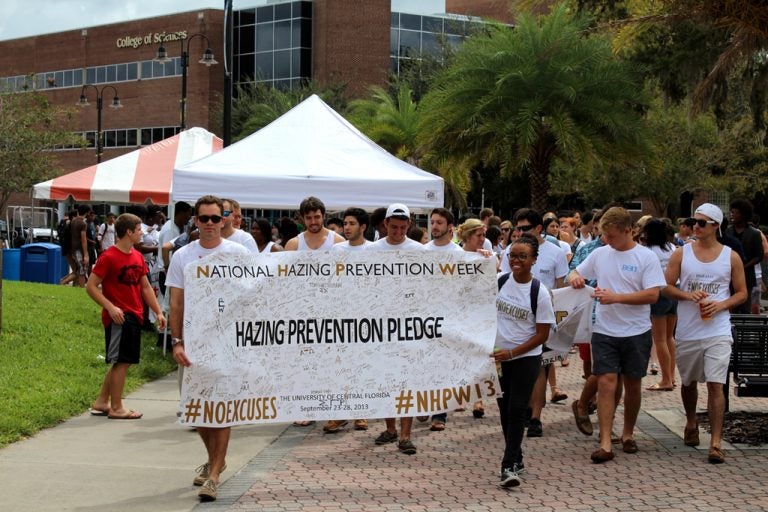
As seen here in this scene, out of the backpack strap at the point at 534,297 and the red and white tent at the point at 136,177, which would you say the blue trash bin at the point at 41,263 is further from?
the backpack strap at the point at 534,297

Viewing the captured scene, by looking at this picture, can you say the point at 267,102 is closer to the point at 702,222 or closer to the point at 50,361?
the point at 50,361

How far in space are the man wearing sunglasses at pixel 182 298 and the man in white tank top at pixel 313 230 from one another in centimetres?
199

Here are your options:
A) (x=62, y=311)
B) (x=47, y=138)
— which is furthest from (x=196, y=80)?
(x=62, y=311)

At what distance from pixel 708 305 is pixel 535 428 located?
197 cm

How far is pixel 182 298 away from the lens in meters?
7.11

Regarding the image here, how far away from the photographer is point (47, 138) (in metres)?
46.4

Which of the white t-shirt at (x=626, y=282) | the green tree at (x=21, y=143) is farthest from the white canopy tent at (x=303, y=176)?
the green tree at (x=21, y=143)

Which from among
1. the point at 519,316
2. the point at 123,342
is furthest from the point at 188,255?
the point at 123,342

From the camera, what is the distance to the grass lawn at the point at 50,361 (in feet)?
30.6

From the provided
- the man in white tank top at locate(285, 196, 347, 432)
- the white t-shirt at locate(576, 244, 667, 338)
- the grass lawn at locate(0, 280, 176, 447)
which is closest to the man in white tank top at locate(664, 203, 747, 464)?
the white t-shirt at locate(576, 244, 667, 338)

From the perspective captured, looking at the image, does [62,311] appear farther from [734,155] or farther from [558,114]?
[734,155]

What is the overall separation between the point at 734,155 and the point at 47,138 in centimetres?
2977

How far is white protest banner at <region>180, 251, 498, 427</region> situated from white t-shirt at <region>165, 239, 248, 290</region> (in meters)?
0.09

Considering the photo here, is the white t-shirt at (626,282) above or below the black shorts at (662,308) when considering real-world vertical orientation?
above
